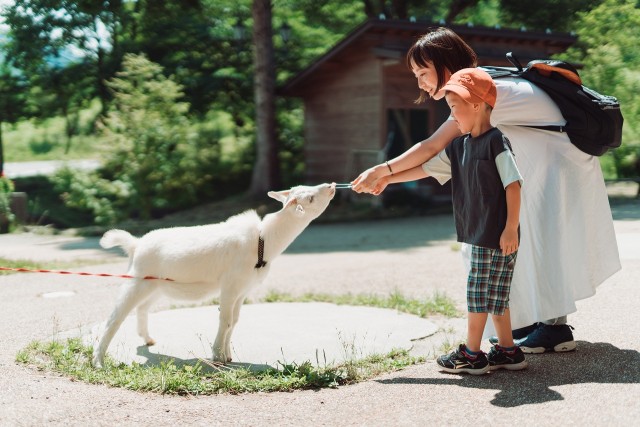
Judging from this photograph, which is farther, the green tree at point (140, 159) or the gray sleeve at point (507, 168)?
the green tree at point (140, 159)

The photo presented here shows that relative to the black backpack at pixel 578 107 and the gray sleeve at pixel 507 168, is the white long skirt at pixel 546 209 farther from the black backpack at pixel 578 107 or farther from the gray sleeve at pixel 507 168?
the gray sleeve at pixel 507 168

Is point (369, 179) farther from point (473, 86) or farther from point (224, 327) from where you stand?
point (224, 327)

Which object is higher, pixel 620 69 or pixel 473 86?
pixel 620 69

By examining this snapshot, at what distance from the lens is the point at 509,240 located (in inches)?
165

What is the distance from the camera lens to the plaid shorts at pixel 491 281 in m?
4.37

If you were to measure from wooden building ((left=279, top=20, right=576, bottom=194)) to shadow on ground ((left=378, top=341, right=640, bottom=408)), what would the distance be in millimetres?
12793

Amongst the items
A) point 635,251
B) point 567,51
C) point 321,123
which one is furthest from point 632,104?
point 635,251

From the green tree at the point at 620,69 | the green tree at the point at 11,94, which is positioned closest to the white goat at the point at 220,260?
the green tree at the point at 620,69

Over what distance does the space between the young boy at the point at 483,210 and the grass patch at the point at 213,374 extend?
50 centimetres

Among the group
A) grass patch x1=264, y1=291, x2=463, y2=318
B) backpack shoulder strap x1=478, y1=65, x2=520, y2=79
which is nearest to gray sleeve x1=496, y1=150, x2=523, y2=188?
backpack shoulder strap x1=478, y1=65, x2=520, y2=79

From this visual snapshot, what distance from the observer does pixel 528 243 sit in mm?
4688

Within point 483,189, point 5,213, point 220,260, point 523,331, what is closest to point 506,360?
point 523,331

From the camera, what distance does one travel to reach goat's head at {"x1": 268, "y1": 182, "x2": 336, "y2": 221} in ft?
15.9

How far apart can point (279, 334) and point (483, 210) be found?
2.15m
